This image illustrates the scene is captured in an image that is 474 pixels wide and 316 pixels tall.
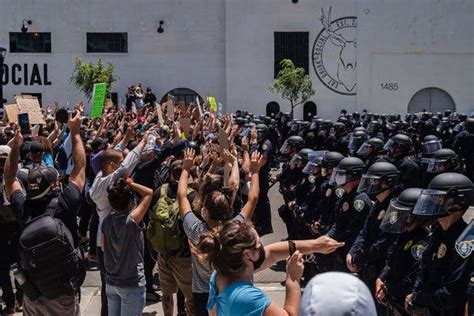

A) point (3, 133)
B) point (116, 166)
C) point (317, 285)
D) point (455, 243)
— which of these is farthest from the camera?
point (3, 133)

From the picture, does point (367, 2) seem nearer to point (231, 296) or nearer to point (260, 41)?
point (260, 41)

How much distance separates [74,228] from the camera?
5.16 m

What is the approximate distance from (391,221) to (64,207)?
252cm

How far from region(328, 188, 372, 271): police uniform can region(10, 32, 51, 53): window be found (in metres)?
33.6

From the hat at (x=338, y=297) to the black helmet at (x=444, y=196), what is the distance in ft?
9.06

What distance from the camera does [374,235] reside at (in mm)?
6000

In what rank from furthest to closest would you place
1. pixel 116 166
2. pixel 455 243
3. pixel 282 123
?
1. pixel 282 123
2. pixel 116 166
3. pixel 455 243

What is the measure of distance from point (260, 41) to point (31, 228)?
1338 inches

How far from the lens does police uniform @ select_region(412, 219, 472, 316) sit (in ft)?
14.2

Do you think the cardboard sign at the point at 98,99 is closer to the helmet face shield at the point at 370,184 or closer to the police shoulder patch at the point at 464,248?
Answer: the helmet face shield at the point at 370,184

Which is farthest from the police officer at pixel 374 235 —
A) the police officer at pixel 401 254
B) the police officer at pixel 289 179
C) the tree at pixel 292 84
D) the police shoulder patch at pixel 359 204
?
the tree at pixel 292 84

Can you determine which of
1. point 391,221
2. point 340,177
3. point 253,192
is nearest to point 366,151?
point 340,177

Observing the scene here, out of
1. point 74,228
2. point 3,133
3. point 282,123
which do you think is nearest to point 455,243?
point 74,228

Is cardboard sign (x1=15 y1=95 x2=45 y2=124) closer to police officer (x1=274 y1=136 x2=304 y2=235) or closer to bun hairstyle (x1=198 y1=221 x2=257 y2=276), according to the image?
police officer (x1=274 y1=136 x2=304 y2=235)
